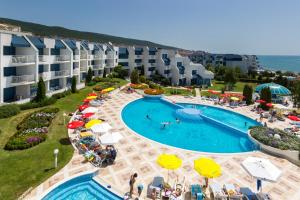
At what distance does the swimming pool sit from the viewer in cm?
2464

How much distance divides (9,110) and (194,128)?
24518mm

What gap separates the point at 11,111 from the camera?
88.4ft

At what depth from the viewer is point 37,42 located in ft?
117

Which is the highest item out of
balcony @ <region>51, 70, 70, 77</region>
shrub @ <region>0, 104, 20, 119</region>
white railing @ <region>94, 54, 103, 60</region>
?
white railing @ <region>94, 54, 103, 60</region>

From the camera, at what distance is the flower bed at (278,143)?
807 inches

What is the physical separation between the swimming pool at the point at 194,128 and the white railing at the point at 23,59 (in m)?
16.4

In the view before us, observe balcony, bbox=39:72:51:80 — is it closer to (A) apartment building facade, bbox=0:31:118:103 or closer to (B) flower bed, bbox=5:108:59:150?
(A) apartment building facade, bbox=0:31:118:103

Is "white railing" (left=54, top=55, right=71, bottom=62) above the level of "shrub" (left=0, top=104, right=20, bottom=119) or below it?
above

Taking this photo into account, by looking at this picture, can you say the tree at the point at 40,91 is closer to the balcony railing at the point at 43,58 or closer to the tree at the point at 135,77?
the balcony railing at the point at 43,58

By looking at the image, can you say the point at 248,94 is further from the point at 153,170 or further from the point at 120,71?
the point at 120,71

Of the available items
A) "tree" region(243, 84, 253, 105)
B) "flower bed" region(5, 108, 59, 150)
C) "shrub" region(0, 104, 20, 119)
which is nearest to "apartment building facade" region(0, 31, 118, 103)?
"shrub" region(0, 104, 20, 119)

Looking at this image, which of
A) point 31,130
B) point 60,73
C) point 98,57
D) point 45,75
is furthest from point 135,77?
point 31,130

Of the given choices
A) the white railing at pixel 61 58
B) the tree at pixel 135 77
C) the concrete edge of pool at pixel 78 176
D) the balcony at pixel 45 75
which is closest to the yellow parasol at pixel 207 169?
the concrete edge of pool at pixel 78 176

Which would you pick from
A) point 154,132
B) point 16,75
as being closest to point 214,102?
point 154,132
